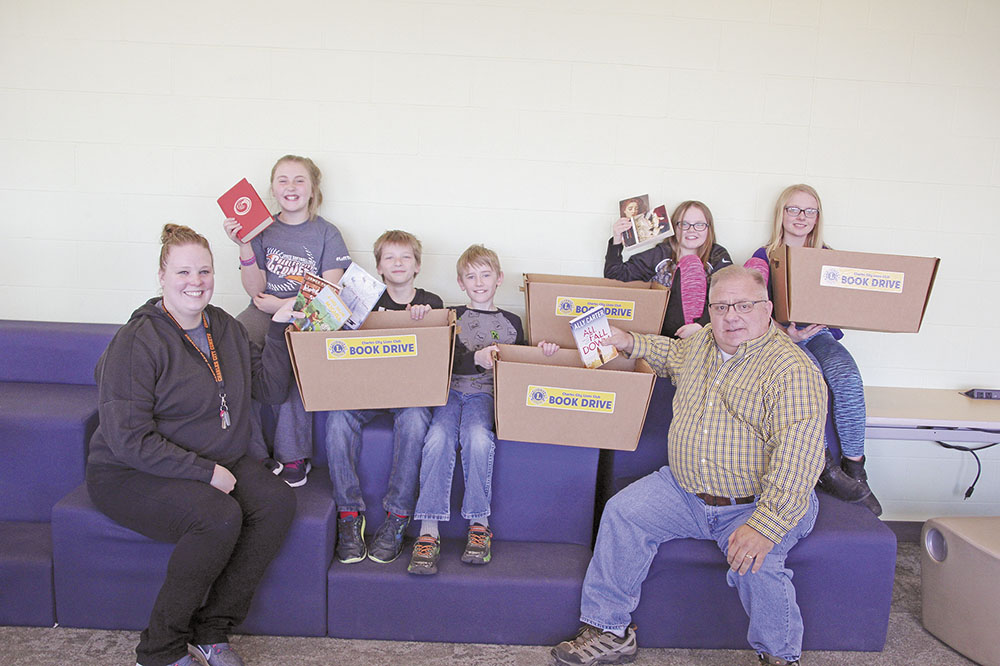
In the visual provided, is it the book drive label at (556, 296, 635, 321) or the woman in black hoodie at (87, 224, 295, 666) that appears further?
the book drive label at (556, 296, 635, 321)

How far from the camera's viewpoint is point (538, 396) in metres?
2.38

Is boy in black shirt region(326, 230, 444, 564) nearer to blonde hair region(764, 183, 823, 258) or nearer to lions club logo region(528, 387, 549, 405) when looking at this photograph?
lions club logo region(528, 387, 549, 405)

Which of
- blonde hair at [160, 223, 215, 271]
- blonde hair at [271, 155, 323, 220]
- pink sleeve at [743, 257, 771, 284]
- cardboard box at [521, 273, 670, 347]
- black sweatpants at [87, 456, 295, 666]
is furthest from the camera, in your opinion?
blonde hair at [271, 155, 323, 220]

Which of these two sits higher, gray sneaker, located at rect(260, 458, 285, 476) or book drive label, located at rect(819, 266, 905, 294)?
book drive label, located at rect(819, 266, 905, 294)

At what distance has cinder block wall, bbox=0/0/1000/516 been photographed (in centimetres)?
311

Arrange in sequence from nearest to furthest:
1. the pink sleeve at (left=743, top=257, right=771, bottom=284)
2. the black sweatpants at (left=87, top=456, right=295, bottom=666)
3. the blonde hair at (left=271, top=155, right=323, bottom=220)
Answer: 1. the black sweatpants at (left=87, top=456, right=295, bottom=666)
2. the pink sleeve at (left=743, top=257, right=771, bottom=284)
3. the blonde hair at (left=271, top=155, right=323, bottom=220)

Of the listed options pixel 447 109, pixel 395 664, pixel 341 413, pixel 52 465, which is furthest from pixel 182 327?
pixel 447 109

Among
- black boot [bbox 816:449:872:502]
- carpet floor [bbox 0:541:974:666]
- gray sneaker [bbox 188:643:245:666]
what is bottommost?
carpet floor [bbox 0:541:974:666]

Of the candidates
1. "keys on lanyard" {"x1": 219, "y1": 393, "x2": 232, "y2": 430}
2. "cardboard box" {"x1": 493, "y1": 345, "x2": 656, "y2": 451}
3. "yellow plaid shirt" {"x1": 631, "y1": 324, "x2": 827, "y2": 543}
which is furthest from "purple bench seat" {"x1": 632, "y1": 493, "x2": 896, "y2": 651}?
"keys on lanyard" {"x1": 219, "y1": 393, "x2": 232, "y2": 430}

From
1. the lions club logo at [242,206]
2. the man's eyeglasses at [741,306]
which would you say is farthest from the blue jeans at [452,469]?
the lions club logo at [242,206]

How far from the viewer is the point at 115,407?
2.06 meters

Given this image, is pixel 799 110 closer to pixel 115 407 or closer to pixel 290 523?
pixel 290 523

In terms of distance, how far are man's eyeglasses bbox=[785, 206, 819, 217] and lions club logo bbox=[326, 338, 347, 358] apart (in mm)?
1959

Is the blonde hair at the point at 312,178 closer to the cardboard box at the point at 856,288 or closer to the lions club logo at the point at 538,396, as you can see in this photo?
the lions club logo at the point at 538,396
